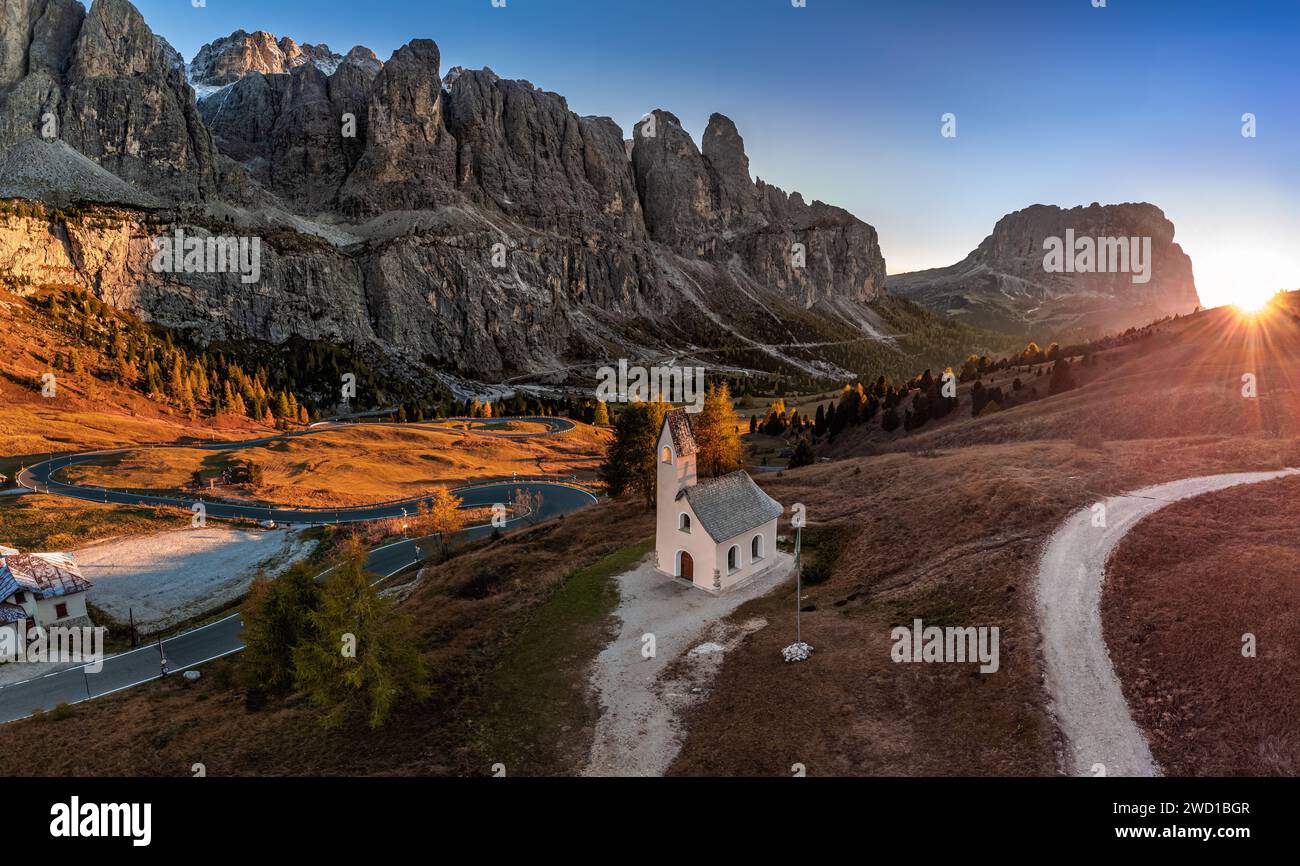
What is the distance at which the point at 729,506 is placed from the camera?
39.8 metres

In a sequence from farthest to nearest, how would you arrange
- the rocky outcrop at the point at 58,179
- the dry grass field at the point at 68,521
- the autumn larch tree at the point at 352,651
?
the rocky outcrop at the point at 58,179, the dry grass field at the point at 68,521, the autumn larch tree at the point at 352,651

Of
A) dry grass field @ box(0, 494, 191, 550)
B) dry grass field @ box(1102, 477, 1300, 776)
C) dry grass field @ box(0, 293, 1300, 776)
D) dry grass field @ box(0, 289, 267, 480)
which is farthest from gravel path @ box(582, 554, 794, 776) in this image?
dry grass field @ box(0, 289, 267, 480)

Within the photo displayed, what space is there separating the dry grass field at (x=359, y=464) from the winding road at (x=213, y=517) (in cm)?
339

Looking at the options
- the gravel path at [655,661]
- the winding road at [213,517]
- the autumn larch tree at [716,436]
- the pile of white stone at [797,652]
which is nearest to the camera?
the gravel path at [655,661]

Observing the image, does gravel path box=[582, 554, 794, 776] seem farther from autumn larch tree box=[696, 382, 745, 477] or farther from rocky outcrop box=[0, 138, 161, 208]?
rocky outcrop box=[0, 138, 161, 208]

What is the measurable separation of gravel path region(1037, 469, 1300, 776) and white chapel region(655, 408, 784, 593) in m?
16.0

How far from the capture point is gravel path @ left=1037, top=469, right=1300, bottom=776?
18422mm

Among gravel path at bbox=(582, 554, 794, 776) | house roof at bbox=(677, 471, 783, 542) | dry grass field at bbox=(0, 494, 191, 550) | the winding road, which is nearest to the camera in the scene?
gravel path at bbox=(582, 554, 794, 776)

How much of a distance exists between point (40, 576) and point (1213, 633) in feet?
231

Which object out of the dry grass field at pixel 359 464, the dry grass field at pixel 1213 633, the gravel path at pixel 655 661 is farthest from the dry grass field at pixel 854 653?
the dry grass field at pixel 359 464

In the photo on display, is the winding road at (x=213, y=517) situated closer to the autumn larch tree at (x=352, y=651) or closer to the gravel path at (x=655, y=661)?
the autumn larch tree at (x=352, y=651)

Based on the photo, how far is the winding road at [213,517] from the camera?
39.4m

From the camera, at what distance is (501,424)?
454 feet

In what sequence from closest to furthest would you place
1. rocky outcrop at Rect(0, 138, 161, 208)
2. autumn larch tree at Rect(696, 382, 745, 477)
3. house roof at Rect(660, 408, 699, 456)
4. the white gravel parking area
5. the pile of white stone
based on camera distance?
the pile of white stone
house roof at Rect(660, 408, 699, 456)
the white gravel parking area
autumn larch tree at Rect(696, 382, 745, 477)
rocky outcrop at Rect(0, 138, 161, 208)
